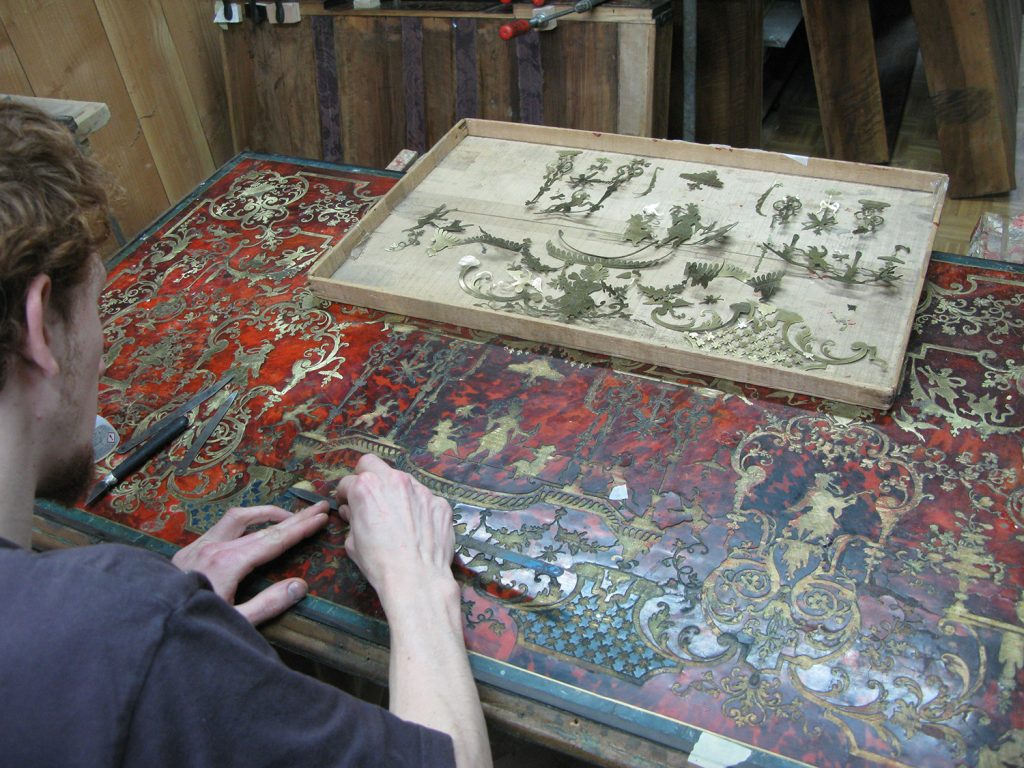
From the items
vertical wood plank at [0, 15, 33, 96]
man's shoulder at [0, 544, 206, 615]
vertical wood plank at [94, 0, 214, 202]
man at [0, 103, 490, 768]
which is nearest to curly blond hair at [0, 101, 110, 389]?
man at [0, 103, 490, 768]

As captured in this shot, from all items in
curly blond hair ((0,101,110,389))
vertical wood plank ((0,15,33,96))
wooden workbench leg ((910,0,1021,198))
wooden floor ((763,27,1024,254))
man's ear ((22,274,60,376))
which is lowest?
wooden floor ((763,27,1024,254))

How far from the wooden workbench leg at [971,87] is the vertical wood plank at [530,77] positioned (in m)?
1.34

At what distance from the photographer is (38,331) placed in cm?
97

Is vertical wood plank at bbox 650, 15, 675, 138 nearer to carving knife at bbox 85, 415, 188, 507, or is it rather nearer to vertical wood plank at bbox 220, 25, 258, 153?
vertical wood plank at bbox 220, 25, 258, 153

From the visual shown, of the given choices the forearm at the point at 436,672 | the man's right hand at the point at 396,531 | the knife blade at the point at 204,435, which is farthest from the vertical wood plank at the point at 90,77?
the forearm at the point at 436,672

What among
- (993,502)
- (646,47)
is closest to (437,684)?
(993,502)

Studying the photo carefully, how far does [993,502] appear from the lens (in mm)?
1292

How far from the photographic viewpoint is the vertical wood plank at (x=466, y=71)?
2.88 meters

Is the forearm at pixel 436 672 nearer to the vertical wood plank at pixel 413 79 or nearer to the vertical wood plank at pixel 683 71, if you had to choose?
the vertical wood plank at pixel 683 71

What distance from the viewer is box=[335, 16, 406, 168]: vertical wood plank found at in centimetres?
302

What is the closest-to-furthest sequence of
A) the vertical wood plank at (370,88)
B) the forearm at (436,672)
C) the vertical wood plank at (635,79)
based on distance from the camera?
1. the forearm at (436,672)
2. the vertical wood plank at (635,79)
3. the vertical wood plank at (370,88)

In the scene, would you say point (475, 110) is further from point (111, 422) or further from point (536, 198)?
point (111, 422)

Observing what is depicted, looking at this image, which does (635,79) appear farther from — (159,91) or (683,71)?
(159,91)

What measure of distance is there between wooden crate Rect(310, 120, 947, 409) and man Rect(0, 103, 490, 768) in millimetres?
554
